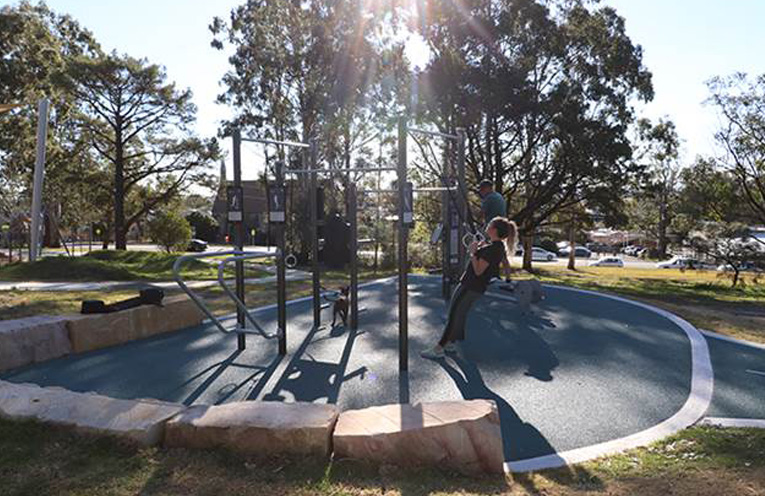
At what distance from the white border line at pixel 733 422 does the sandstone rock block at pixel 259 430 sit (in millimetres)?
2714

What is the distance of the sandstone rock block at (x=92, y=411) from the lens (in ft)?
10.6

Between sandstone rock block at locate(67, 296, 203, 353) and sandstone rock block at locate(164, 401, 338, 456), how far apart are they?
Answer: 3102 mm

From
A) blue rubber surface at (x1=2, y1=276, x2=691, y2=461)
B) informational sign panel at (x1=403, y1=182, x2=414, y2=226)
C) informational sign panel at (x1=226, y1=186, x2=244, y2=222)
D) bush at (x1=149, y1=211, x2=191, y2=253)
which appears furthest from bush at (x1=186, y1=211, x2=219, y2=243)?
informational sign panel at (x1=403, y1=182, x2=414, y2=226)

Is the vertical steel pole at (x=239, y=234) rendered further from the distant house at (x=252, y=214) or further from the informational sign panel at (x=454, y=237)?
the distant house at (x=252, y=214)

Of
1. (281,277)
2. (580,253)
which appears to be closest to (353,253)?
(281,277)

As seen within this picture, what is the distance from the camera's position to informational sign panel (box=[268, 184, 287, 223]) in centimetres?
546

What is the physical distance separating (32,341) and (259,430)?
141 inches

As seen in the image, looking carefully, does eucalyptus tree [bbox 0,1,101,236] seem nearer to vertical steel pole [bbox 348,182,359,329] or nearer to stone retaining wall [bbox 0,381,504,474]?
vertical steel pole [bbox 348,182,359,329]

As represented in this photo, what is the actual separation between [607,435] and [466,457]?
121 cm

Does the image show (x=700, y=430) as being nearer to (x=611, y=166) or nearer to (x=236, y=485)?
(x=236, y=485)

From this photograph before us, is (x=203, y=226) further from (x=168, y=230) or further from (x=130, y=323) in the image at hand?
(x=130, y=323)

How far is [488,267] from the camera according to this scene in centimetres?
504

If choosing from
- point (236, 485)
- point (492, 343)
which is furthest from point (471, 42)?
point (236, 485)

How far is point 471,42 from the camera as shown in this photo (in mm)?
19750
